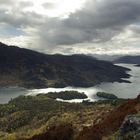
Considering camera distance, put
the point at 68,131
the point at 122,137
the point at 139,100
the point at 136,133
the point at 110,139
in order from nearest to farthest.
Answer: the point at 136,133, the point at 122,137, the point at 110,139, the point at 139,100, the point at 68,131

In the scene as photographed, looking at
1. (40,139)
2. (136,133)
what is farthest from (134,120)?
(40,139)

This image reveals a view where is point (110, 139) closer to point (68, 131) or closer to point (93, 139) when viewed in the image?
point (93, 139)

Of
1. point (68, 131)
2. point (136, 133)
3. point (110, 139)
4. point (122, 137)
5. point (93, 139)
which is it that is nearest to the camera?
point (136, 133)

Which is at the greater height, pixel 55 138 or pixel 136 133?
pixel 136 133

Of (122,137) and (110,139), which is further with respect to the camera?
(110,139)

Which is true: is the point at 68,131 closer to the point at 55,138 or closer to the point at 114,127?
the point at 55,138

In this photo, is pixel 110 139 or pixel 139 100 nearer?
pixel 110 139

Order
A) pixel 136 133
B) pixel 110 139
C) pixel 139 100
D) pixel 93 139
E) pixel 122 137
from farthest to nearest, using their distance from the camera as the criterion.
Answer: pixel 139 100
pixel 93 139
pixel 110 139
pixel 122 137
pixel 136 133

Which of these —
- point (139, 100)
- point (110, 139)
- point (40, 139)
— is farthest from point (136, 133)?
point (40, 139)

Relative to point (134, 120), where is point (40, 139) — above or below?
below
